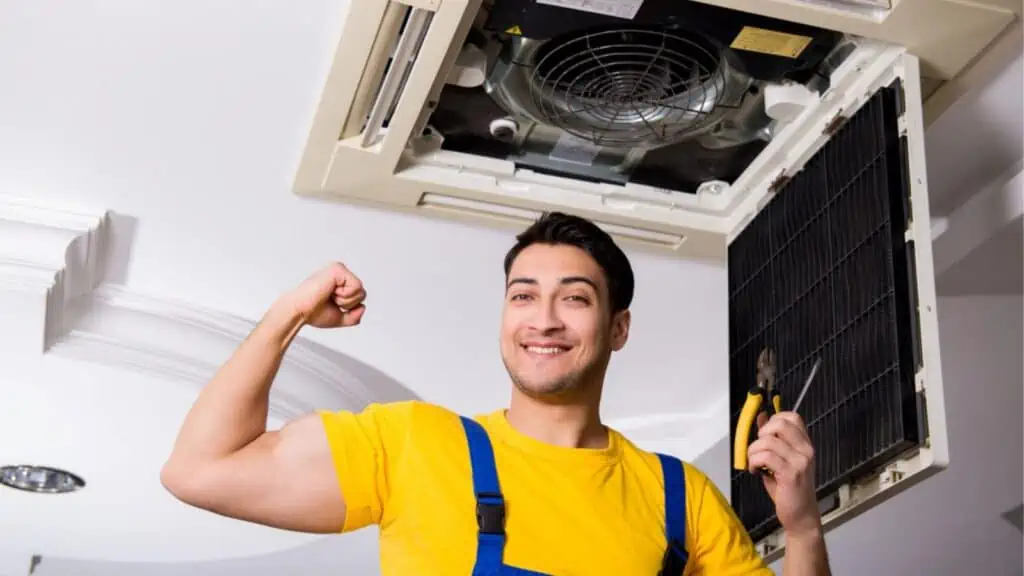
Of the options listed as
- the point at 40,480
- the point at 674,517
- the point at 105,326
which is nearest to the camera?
the point at 674,517

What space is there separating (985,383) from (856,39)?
1397mm

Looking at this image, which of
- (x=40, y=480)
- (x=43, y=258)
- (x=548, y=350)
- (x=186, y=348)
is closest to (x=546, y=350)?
(x=548, y=350)

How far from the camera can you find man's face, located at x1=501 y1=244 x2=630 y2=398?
1506 millimetres

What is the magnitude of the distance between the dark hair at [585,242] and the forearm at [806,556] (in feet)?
1.24

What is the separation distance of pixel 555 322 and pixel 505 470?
20 cm

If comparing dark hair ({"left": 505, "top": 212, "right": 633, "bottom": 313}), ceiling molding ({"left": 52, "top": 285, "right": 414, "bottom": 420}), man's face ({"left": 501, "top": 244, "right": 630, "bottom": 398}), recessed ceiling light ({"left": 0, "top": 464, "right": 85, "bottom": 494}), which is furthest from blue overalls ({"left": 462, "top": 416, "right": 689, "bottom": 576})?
recessed ceiling light ({"left": 0, "top": 464, "right": 85, "bottom": 494})

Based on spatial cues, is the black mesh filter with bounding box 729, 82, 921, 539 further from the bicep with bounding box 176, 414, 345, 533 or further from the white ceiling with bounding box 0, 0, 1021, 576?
the bicep with bounding box 176, 414, 345, 533

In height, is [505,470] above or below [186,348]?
below

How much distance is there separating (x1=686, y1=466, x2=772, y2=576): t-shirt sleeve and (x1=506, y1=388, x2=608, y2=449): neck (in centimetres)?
14

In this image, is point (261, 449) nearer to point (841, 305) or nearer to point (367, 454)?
point (367, 454)

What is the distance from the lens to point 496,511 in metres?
1.36

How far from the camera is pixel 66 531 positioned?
4.54 meters

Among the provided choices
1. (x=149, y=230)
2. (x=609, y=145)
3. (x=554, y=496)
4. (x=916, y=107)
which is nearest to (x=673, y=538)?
(x=554, y=496)

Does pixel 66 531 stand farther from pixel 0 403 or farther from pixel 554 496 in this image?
pixel 554 496
